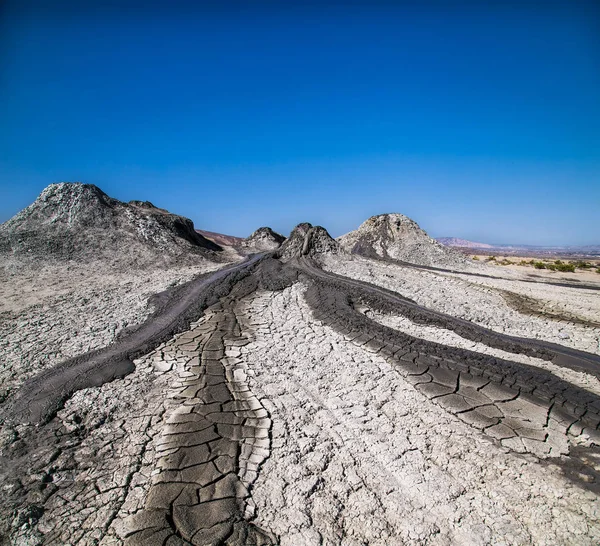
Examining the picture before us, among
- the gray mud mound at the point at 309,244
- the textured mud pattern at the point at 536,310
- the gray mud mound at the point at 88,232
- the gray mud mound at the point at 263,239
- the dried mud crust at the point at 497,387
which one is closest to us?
the dried mud crust at the point at 497,387

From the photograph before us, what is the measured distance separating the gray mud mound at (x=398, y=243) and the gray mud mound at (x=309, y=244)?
7280 mm

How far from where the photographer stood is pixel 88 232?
58.7 feet

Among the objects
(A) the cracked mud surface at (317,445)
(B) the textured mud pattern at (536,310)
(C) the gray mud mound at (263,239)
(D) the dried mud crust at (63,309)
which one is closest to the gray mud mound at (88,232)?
(D) the dried mud crust at (63,309)

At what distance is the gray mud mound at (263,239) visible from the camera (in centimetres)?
3253

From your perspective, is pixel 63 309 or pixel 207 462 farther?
pixel 63 309

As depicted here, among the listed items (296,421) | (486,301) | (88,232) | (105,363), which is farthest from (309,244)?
(296,421)

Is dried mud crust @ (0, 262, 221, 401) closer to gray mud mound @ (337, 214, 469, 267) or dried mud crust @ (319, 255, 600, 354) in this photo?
dried mud crust @ (319, 255, 600, 354)

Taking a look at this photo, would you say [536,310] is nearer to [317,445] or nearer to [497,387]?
[497,387]

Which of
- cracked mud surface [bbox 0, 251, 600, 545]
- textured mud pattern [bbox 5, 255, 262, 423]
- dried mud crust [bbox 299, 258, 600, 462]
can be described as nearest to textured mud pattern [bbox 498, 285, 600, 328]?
cracked mud surface [bbox 0, 251, 600, 545]

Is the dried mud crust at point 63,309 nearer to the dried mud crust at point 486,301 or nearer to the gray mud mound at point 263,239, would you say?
the dried mud crust at point 486,301

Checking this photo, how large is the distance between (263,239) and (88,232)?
17432 mm

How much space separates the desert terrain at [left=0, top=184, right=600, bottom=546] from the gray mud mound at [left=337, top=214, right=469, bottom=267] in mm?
12789

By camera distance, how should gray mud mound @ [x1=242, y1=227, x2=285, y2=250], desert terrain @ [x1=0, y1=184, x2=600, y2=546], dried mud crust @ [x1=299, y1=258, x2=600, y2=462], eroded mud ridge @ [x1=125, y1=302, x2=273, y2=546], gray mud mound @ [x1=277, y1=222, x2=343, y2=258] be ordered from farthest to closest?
gray mud mound @ [x1=242, y1=227, x2=285, y2=250], gray mud mound @ [x1=277, y1=222, x2=343, y2=258], dried mud crust @ [x1=299, y1=258, x2=600, y2=462], desert terrain @ [x1=0, y1=184, x2=600, y2=546], eroded mud ridge @ [x1=125, y1=302, x2=273, y2=546]

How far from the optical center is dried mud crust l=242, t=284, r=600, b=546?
124 inches
